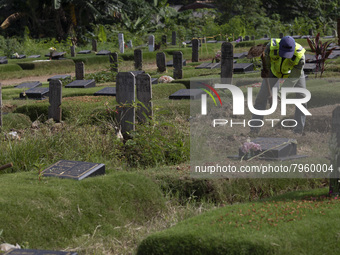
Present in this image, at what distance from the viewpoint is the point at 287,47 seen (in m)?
7.05

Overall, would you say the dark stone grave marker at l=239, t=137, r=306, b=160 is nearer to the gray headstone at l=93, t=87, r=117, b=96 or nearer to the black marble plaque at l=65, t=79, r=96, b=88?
the gray headstone at l=93, t=87, r=117, b=96

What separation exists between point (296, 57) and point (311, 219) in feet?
12.5

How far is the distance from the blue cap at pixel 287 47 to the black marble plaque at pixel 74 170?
3.01 meters

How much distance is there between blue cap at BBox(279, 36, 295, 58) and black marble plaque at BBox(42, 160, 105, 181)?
301 cm

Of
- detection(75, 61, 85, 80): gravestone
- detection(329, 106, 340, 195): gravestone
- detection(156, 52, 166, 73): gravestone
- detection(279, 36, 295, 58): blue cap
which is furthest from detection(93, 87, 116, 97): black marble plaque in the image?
detection(329, 106, 340, 195): gravestone

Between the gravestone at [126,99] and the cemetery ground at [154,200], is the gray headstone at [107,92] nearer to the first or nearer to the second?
the cemetery ground at [154,200]

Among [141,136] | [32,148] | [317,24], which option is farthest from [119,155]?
[317,24]

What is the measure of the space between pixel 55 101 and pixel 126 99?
2.03 m

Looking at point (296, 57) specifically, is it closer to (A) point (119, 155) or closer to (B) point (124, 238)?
(A) point (119, 155)

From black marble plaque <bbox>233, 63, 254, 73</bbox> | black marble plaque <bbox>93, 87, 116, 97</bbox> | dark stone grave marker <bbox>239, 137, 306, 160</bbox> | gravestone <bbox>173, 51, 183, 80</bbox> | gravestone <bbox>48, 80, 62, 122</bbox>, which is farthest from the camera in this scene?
black marble plaque <bbox>233, 63, 254, 73</bbox>

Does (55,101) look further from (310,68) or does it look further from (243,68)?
(310,68)

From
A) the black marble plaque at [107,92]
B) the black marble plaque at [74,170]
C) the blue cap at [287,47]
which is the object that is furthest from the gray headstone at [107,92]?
the black marble plaque at [74,170]

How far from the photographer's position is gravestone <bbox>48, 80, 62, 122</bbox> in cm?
902

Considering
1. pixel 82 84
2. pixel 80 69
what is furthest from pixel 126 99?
pixel 80 69
